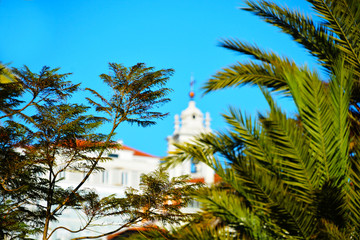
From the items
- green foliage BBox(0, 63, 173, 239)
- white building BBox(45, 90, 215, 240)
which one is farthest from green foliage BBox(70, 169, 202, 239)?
white building BBox(45, 90, 215, 240)

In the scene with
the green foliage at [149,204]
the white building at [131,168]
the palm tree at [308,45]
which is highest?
the white building at [131,168]

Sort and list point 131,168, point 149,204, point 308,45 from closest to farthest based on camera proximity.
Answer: point 308,45
point 149,204
point 131,168

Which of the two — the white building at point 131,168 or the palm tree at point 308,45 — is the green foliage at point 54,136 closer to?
the palm tree at point 308,45

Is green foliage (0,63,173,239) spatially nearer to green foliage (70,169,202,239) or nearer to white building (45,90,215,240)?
green foliage (70,169,202,239)

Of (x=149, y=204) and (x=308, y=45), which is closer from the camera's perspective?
(x=308, y=45)

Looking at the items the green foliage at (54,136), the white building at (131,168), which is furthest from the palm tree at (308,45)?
the white building at (131,168)

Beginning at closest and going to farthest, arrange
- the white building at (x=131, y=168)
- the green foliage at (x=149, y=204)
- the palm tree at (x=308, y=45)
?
the palm tree at (x=308, y=45) → the green foliage at (x=149, y=204) → the white building at (x=131, y=168)

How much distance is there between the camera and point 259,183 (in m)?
5.55

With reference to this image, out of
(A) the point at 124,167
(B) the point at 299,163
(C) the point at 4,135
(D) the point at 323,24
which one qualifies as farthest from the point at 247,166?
(A) the point at 124,167

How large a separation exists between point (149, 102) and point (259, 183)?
7350 millimetres

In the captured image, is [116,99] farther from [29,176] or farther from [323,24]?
[323,24]

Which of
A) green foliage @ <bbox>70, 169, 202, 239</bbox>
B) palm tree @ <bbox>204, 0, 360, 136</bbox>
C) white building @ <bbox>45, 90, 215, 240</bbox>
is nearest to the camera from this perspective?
palm tree @ <bbox>204, 0, 360, 136</bbox>

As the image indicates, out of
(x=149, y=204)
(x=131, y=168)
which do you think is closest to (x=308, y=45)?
(x=149, y=204)

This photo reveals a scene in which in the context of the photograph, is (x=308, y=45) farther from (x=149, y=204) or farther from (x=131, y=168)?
(x=131, y=168)
